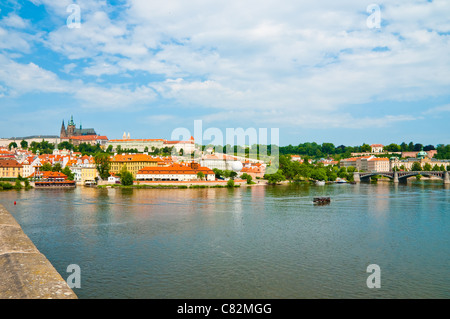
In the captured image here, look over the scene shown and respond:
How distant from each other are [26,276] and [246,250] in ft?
25.1

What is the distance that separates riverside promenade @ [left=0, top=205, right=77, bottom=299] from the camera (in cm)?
539

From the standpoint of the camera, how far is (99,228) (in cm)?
1653

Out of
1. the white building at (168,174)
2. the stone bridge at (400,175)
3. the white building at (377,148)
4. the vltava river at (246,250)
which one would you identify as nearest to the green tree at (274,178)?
the white building at (168,174)

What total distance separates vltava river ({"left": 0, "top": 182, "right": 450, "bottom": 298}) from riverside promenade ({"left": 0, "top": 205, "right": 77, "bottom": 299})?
183 cm

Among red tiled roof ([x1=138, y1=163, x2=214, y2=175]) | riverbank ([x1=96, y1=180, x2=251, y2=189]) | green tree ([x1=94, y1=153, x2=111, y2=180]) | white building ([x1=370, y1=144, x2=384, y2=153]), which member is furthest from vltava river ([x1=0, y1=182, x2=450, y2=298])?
white building ([x1=370, y1=144, x2=384, y2=153])

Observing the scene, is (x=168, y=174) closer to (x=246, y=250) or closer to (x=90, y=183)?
(x=90, y=183)

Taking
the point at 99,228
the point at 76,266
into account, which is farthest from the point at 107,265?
the point at 99,228

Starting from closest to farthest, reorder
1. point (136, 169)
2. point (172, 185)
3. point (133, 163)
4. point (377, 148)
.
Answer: point (172, 185) → point (136, 169) → point (133, 163) → point (377, 148)

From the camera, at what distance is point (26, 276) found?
20.1 feet

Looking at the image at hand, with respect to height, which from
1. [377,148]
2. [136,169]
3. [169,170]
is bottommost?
[169,170]

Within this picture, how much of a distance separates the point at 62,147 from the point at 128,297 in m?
86.5

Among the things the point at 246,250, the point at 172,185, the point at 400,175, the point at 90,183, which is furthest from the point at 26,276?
the point at 400,175

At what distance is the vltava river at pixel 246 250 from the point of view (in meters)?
9.14

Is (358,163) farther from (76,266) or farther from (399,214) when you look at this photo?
(76,266)
